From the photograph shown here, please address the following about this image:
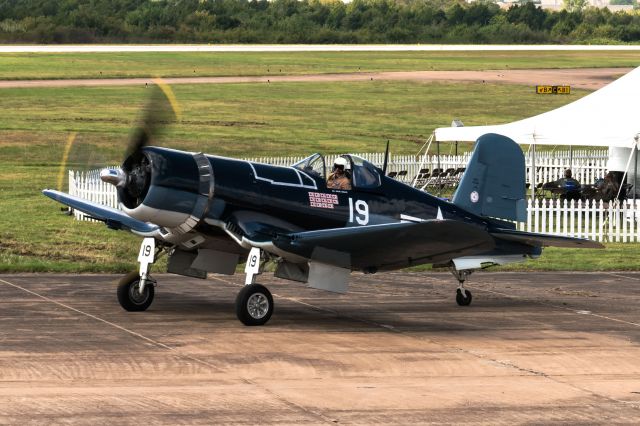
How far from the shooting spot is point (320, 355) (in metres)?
14.4

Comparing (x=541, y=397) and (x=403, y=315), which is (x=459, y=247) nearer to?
(x=403, y=315)

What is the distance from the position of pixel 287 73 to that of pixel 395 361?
56845mm

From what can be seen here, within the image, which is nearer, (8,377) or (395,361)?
(8,377)

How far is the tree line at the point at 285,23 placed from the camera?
304 feet

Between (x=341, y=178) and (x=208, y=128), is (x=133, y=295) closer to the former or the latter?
(x=341, y=178)

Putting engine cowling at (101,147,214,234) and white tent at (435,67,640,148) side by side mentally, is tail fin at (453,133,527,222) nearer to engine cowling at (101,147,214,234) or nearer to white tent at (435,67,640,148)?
engine cowling at (101,147,214,234)

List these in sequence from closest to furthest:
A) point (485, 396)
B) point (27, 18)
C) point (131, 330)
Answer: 1. point (485, 396)
2. point (131, 330)
3. point (27, 18)

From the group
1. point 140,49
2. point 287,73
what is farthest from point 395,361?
point 140,49

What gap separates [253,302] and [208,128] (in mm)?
33022

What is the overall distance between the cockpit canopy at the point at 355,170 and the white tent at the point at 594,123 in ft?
43.7

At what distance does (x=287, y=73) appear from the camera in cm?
7019

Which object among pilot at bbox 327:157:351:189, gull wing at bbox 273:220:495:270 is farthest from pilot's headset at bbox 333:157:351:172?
gull wing at bbox 273:220:495:270

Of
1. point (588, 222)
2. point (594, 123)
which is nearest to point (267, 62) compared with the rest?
point (594, 123)

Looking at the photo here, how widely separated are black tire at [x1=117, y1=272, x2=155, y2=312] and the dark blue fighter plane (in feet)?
0.04
